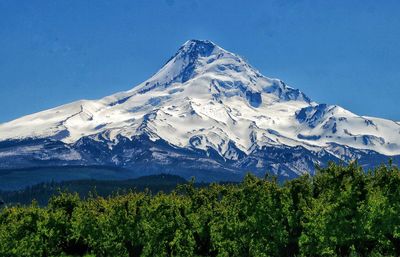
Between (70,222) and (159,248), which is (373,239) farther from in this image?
(70,222)

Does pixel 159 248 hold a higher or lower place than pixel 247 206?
lower

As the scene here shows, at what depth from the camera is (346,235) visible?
6103 cm

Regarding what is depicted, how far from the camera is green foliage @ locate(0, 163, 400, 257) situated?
2416 inches

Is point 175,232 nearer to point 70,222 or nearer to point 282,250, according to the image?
point 282,250

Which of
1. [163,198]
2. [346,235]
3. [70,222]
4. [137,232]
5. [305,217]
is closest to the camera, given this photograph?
[346,235]

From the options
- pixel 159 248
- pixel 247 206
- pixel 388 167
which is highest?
pixel 388 167

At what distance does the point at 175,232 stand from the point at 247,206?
11.7 metres

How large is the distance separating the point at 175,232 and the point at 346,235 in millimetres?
25440

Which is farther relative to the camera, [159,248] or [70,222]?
[70,222]

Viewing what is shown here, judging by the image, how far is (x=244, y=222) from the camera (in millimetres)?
71875

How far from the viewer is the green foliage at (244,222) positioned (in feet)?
201

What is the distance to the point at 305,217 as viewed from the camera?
228 feet

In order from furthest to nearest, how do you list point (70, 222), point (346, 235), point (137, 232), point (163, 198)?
1. point (70, 222)
2. point (163, 198)
3. point (137, 232)
4. point (346, 235)

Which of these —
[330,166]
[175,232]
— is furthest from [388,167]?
[175,232]
